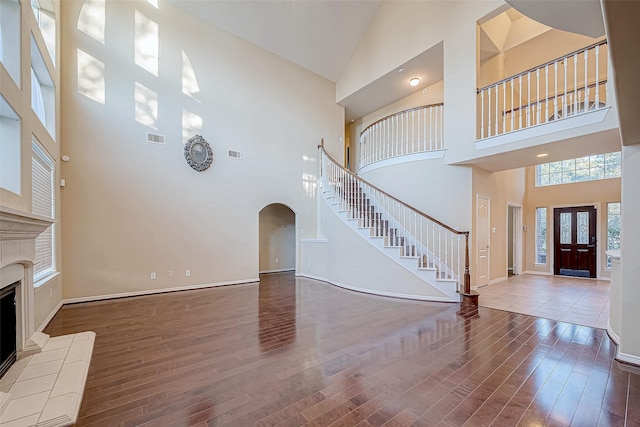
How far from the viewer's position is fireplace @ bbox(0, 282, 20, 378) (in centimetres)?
243

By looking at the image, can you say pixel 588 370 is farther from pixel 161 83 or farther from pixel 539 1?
pixel 161 83

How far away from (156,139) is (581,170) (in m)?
10.5

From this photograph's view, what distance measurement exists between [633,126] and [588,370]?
85.7 inches


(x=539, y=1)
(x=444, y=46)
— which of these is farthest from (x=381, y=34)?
(x=539, y=1)

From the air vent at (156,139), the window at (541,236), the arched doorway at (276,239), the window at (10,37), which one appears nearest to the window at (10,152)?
the window at (10,37)

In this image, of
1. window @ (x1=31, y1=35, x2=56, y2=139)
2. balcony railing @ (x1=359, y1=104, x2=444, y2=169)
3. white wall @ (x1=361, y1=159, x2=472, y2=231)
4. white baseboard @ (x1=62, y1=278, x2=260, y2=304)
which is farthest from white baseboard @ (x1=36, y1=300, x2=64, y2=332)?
balcony railing @ (x1=359, y1=104, x2=444, y2=169)

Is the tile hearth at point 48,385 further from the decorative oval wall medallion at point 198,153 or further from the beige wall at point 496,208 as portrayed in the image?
the beige wall at point 496,208

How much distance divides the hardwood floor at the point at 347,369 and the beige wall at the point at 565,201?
17.4 ft

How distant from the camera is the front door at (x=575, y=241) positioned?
294 inches

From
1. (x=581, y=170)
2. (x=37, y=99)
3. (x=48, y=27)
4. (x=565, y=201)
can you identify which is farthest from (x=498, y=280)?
(x=48, y=27)

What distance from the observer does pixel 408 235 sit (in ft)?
19.3

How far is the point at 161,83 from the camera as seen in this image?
18.7ft

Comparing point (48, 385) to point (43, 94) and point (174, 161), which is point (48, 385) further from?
point (174, 161)

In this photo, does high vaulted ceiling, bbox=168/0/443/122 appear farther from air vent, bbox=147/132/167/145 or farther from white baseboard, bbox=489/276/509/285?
white baseboard, bbox=489/276/509/285
